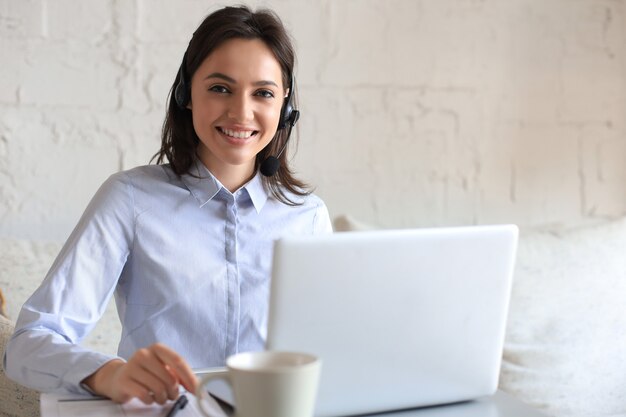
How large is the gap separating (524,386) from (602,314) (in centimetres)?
28

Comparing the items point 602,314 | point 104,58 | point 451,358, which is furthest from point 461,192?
point 451,358

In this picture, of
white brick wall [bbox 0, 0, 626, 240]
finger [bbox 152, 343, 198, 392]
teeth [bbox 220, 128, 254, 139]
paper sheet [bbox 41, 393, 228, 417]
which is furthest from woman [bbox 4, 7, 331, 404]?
white brick wall [bbox 0, 0, 626, 240]

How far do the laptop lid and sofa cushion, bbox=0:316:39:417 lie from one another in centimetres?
88

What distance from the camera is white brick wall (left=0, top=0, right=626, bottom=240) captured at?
204 centimetres

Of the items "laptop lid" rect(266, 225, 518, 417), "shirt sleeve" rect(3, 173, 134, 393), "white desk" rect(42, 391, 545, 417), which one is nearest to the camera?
"laptop lid" rect(266, 225, 518, 417)

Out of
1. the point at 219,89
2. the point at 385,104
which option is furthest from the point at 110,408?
the point at 385,104

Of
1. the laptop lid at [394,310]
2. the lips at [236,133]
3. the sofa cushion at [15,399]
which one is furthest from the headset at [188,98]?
the laptop lid at [394,310]

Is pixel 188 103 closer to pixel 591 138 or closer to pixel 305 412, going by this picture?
pixel 305 412

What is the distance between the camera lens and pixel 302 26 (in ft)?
7.34

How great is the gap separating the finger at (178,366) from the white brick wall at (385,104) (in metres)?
1.18

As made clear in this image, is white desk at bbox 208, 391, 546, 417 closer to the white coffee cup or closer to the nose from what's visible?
the white coffee cup

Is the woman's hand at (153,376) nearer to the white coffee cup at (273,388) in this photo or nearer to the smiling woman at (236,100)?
the white coffee cup at (273,388)

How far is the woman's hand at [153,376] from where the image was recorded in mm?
979

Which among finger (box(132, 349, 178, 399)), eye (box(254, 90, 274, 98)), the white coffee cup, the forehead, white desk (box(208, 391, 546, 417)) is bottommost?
white desk (box(208, 391, 546, 417))
